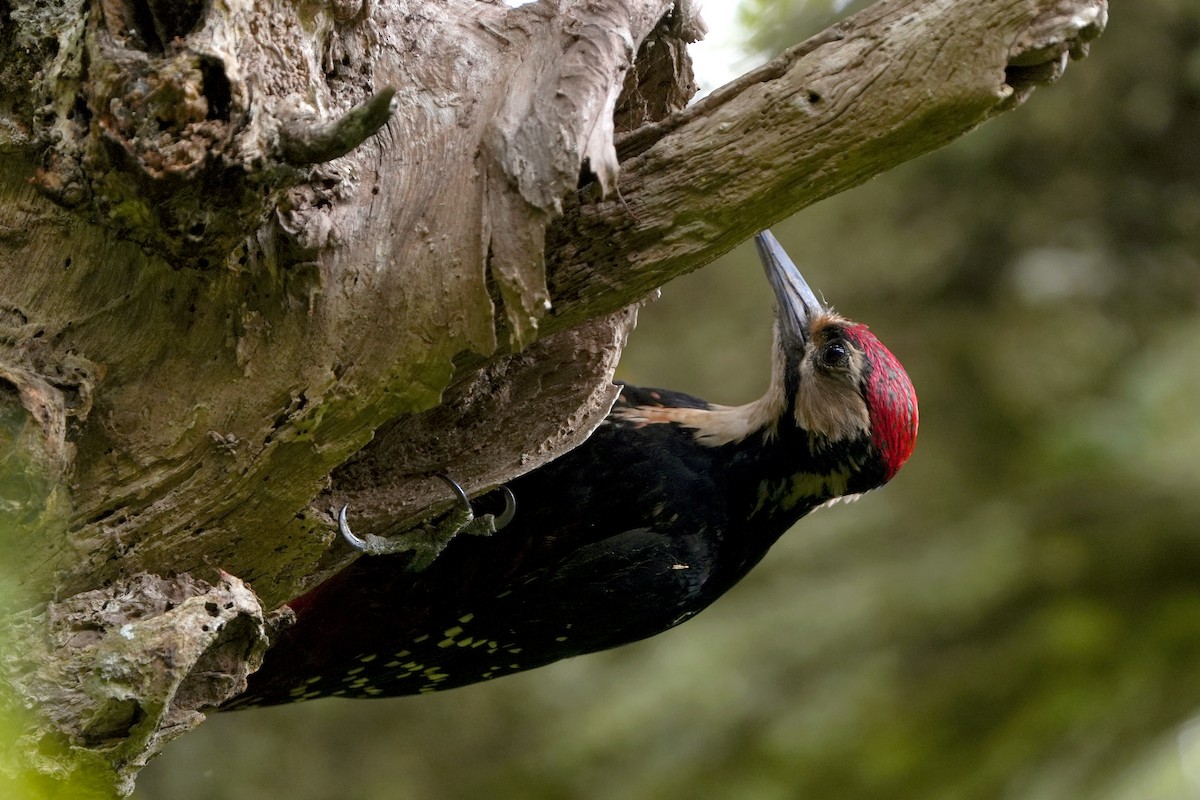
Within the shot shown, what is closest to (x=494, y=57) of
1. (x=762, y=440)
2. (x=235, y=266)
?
(x=235, y=266)

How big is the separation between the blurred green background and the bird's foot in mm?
2553

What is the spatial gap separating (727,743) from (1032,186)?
2.76 meters

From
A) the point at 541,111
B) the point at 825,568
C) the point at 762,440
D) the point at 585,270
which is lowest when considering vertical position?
the point at 825,568

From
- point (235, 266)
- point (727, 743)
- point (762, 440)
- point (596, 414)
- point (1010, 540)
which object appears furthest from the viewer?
point (727, 743)

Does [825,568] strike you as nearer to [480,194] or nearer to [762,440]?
[762,440]

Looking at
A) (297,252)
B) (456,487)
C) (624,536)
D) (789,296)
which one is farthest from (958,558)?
(297,252)

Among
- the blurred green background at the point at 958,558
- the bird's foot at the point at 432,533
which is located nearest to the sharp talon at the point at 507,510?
the bird's foot at the point at 432,533

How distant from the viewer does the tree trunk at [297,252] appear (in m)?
1.69

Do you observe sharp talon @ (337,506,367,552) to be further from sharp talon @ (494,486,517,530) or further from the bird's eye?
the bird's eye

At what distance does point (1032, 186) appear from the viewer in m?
5.18

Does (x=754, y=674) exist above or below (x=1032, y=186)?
below

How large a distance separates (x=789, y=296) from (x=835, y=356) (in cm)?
28

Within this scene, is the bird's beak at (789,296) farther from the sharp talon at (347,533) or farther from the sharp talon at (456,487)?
the sharp talon at (347,533)

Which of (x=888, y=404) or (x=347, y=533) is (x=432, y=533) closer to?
(x=347, y=533)
